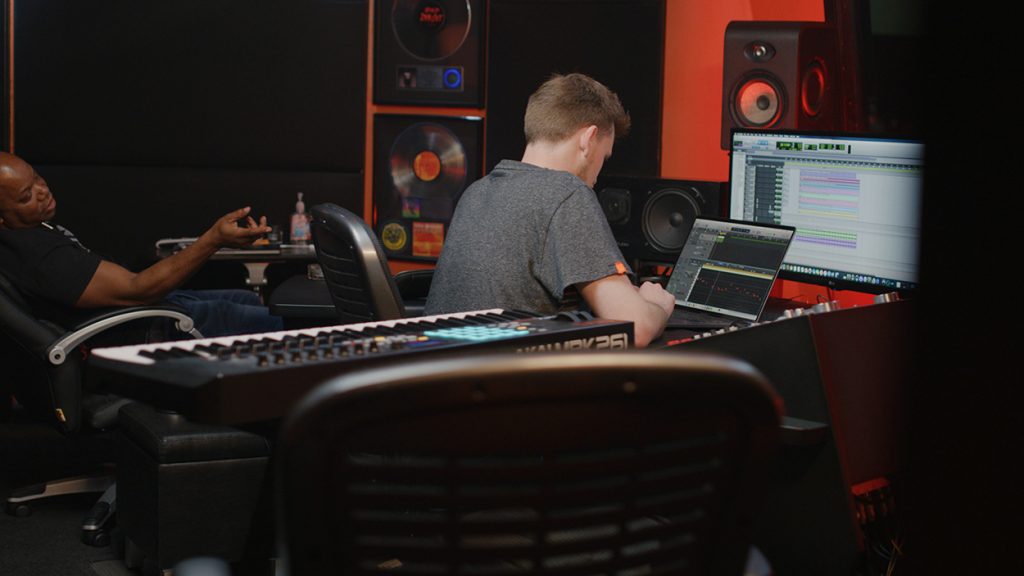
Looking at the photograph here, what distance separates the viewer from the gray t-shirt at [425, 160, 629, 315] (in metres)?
2.38

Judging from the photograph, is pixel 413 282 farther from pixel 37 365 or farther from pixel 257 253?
pixel 257 253

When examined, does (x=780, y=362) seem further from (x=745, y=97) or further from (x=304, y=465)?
(x=745, y=97)

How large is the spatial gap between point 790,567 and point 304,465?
4.13ft

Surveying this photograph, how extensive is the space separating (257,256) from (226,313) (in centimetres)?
32

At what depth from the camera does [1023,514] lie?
113cm

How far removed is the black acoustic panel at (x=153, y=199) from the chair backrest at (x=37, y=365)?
1.80m

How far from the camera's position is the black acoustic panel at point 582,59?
182 inches

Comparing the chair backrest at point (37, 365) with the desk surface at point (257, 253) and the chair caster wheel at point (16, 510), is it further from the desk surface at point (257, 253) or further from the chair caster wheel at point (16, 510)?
the desk surface at point (257, 253)

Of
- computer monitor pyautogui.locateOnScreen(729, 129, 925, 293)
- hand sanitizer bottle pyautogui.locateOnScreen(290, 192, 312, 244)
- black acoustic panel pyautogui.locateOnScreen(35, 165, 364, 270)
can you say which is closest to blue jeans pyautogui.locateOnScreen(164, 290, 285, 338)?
hand sanitizer bottle pyautogui.locateOnScreen(290, 192, 312, 244)

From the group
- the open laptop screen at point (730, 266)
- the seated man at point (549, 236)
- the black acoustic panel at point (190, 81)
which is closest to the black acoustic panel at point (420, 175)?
the black acoustic panel at point (190, 81)

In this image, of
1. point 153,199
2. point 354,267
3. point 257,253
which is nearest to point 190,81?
point 153,199

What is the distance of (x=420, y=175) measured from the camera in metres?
5.14

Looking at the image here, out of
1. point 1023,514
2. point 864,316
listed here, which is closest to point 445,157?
point 864,316

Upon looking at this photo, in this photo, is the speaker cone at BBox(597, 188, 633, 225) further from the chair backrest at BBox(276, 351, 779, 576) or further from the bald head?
the chair backrest at BBox(276, 351, 779, 576)
